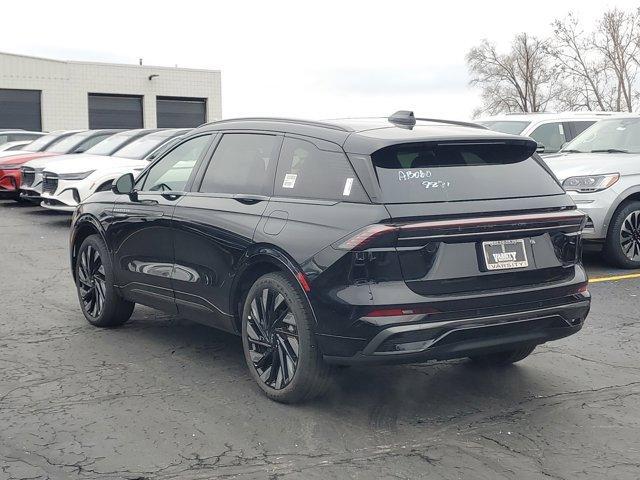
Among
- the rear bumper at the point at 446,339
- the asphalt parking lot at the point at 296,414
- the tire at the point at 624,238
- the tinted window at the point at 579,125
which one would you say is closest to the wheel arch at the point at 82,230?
the asphalt parking lot at the point at 296,414

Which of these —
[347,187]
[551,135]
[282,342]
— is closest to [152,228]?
[282,342]

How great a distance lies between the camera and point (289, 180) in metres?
5.42

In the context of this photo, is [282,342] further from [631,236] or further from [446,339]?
[631,236]

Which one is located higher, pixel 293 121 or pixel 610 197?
pixel 293 121

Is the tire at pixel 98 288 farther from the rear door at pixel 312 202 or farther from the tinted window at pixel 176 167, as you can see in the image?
the rear door at pixel 312 202

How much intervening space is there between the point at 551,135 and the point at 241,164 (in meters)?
9.57

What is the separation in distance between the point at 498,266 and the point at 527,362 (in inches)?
59.9

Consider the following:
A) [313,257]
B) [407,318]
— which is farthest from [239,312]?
[407,318]

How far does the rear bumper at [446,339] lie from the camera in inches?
183

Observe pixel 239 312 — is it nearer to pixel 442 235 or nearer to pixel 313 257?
pixel 313 257

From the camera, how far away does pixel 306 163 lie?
5371mm

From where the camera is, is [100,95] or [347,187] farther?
[100,95]

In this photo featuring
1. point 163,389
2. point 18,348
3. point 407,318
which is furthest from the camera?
point 18,348

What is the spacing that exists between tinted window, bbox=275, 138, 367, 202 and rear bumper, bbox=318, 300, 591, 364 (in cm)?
78
